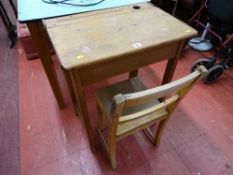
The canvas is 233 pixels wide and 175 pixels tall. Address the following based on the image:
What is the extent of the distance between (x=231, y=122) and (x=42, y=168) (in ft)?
5.00

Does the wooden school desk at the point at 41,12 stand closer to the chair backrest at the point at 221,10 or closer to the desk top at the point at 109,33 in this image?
the desk top at the point at 109,33

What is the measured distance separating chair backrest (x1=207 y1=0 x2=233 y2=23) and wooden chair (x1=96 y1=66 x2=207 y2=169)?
119cm

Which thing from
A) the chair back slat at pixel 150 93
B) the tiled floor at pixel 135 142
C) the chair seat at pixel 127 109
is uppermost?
the chair back slat at pixel 150 93

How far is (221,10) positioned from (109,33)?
1.43 m

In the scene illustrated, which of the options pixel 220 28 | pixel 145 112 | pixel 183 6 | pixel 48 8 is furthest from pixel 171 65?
pixel 183 6

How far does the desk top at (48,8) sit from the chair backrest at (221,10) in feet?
3.42

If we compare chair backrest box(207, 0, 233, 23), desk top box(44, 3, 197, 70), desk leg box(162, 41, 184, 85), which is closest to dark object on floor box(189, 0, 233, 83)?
chair backrest box(207, 0, 233, 23)

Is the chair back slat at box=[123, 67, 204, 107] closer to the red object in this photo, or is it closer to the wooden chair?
the wooden chair

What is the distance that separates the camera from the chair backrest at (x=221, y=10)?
1.61 m

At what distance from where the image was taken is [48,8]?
3.33 ft

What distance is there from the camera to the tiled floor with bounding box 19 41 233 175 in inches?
46.6

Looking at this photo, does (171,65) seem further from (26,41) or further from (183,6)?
(183,6)

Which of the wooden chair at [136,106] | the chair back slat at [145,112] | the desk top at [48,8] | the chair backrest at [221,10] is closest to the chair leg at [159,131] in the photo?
the wooden chair at [136,106]

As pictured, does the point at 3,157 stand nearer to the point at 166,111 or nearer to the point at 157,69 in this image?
the point at 166,111
